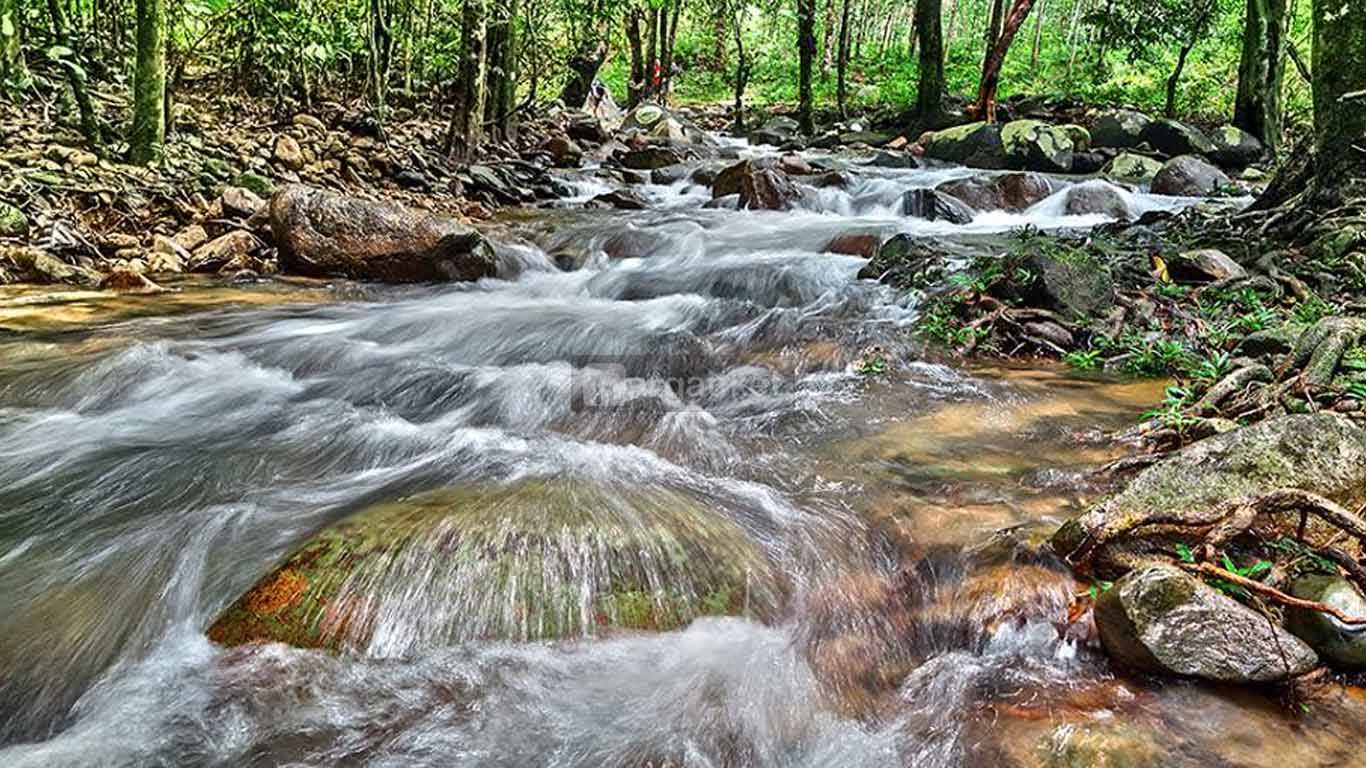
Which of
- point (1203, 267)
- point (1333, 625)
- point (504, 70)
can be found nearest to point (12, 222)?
point (504, 70)

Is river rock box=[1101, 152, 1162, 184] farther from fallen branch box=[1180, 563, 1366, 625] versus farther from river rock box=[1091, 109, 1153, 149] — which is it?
fallen branch box=[1180, 563, 1366, 625]

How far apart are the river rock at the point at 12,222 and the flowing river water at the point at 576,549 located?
0.99 meters

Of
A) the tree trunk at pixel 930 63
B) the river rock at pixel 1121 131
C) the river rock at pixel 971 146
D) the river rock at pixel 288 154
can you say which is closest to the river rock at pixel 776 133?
the tree trunk at pixel 930 63

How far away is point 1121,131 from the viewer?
15.6 metres

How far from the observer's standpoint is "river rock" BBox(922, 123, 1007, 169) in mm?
14781

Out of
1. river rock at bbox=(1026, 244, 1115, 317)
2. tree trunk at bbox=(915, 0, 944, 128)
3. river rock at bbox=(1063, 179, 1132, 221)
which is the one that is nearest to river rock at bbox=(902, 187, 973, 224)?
river rock at bbox=(1063, 179, 1132, 221)

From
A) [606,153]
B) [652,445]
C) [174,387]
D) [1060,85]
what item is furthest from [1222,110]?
[174,387]

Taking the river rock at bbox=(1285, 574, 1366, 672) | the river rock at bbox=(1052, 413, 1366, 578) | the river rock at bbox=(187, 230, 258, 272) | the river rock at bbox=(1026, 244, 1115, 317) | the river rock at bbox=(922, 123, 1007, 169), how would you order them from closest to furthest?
the river rock at bbox=(1285, 574, 1366, 672) < the river rock at bbox=(1052, 413, 1366, 578) < the river rock at bbox=(1026, 244, 1115, 317) < the river rock at bbox=(187, 230, 258, 272) < the river rock at bbox=(922, 123, 1007, 169)

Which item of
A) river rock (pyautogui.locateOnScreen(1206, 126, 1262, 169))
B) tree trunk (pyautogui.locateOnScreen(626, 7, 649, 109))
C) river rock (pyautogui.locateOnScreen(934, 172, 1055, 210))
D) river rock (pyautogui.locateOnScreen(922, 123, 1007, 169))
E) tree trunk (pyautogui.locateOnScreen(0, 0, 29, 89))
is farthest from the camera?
tree trunk (pyautogui.locateOnScreen(626, 7, 649, 109))

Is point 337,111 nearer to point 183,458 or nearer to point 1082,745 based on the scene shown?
point 183,458

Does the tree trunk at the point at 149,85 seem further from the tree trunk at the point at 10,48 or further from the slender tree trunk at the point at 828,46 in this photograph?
the slender tree trunk at the point at 828,46

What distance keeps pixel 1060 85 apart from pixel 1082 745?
25.0 m

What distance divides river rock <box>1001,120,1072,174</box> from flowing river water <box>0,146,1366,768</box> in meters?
10.1

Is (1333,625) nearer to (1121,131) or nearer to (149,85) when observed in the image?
(149,85)
